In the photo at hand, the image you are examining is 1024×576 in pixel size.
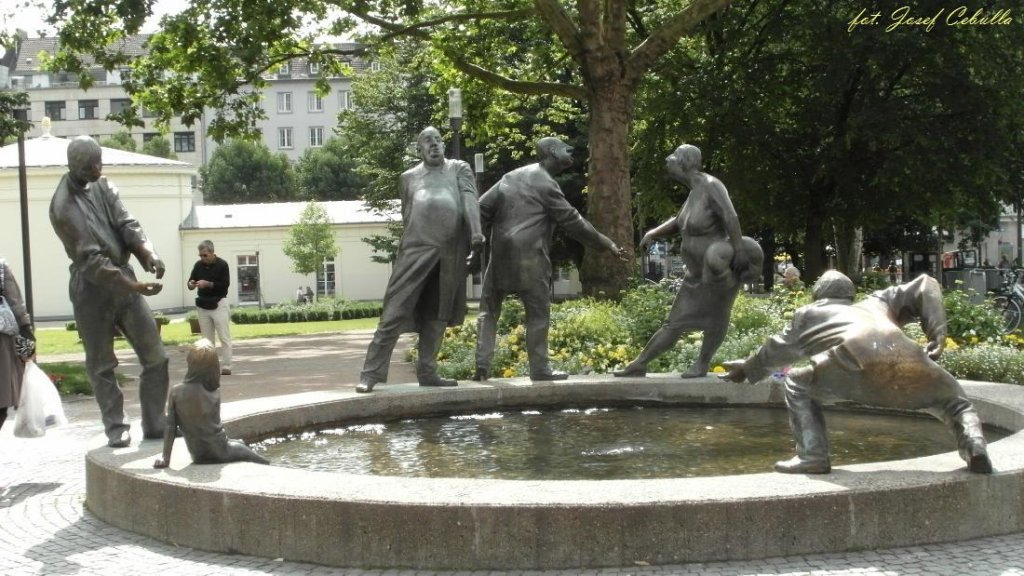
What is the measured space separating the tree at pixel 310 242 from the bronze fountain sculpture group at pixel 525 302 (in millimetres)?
39482

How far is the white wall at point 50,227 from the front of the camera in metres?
47.2

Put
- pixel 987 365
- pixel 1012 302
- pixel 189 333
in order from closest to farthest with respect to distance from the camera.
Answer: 1. pixel 987 365
2. pixel 1012 302
3. pixel 189 333

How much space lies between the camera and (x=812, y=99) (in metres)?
27.1

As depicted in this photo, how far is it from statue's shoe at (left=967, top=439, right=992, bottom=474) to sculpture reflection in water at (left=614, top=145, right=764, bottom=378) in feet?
12.2

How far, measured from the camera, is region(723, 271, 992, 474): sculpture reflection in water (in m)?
5.27

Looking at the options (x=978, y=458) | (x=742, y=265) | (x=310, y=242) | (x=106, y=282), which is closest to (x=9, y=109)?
(x=310, y=242)

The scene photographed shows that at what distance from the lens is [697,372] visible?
30.7 ft

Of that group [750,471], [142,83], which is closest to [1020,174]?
[142,83]

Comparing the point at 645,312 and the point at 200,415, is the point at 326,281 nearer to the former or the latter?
the point at 645,312

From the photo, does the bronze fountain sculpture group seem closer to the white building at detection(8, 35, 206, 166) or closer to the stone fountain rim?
the stone fountain rim

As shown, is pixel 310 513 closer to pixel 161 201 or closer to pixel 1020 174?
pixel 1020 174

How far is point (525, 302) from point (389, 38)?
514 inches

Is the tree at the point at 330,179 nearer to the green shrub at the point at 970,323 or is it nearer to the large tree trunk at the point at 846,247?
the large tree trunk at the point at 846,247

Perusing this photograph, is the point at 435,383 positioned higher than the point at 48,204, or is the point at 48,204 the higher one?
the point at 48,204
